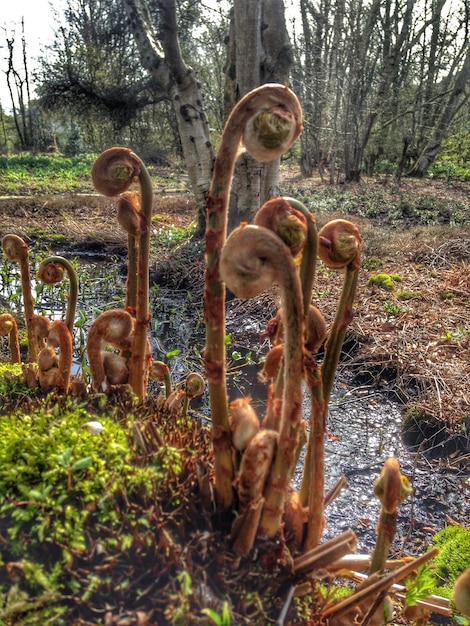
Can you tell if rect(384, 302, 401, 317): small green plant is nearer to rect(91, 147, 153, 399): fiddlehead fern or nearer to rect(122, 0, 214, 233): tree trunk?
rect(122, 0, 214, 233): tree trunk

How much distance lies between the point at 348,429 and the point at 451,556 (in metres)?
1.52

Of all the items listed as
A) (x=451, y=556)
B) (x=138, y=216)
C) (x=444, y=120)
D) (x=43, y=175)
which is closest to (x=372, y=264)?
(x=451, y=556)

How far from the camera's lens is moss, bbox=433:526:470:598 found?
6.17 ft

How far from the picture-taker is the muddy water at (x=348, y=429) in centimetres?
269

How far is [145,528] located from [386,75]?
54.2 feet

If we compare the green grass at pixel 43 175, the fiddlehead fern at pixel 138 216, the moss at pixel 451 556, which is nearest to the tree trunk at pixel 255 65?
the moss at pixel 451 556

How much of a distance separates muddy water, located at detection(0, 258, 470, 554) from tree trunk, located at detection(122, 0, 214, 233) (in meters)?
2.24

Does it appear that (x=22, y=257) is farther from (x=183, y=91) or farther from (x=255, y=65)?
(x=183, y=91)

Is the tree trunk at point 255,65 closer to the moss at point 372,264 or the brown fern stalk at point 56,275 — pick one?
the moss at point 372,264

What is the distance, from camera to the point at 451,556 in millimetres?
2027

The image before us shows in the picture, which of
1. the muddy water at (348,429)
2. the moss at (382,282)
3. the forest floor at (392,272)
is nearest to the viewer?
the muddy water at (348,429)

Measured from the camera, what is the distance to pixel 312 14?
584 inches

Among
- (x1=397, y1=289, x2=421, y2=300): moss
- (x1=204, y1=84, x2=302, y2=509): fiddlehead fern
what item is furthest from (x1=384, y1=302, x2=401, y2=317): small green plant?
(x1=204, y1=84, x2=302, y2=509): fiddlehead fern

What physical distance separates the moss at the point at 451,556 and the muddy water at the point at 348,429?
180 millimetres
